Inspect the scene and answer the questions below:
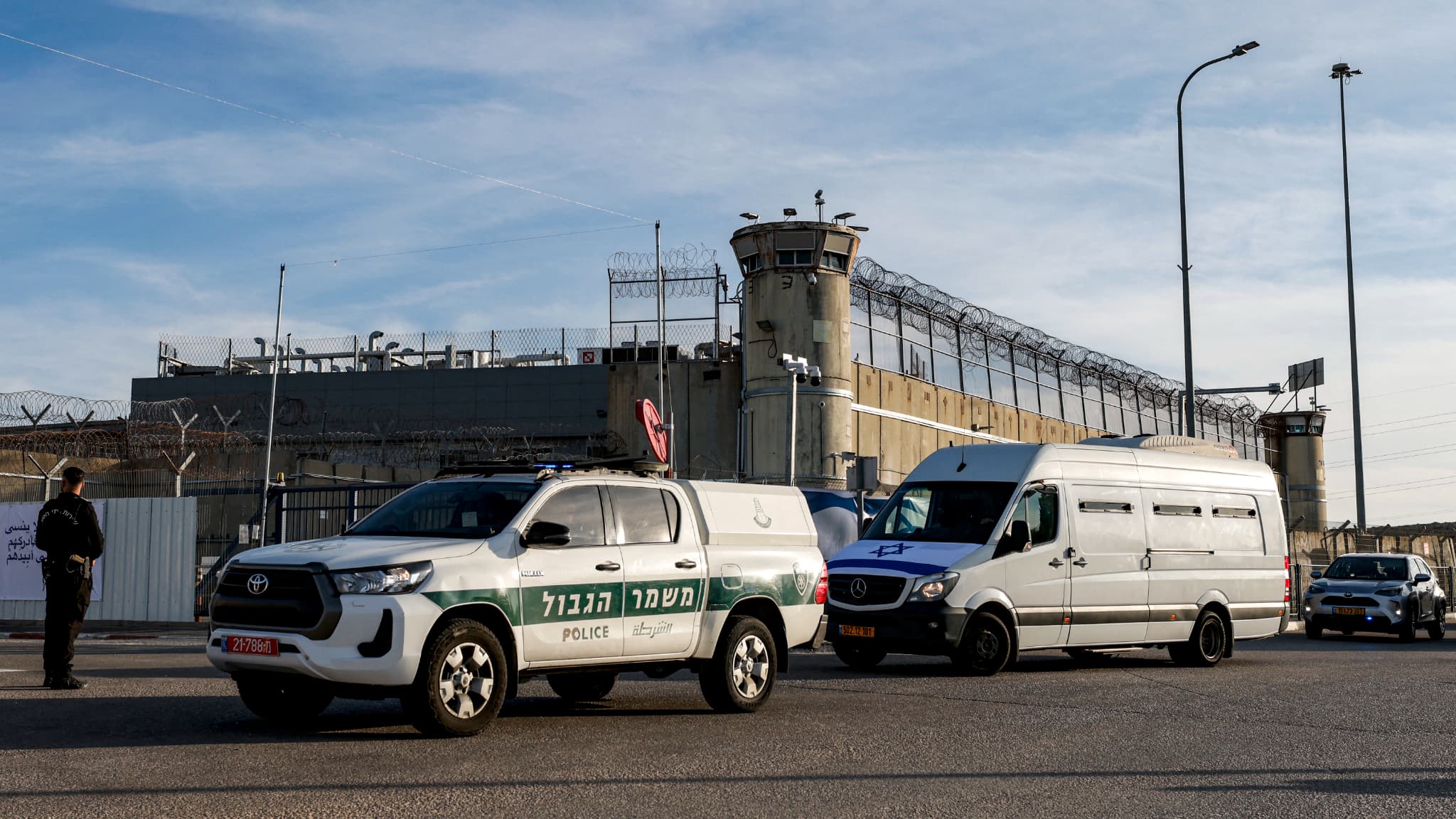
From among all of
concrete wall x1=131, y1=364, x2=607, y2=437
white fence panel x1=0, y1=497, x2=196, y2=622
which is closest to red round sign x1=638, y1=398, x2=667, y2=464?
white fence panel x1=0, y1=497, x2=196, y2=622

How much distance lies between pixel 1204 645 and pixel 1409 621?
10.0 m

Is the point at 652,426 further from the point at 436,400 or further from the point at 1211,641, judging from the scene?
the point at 436,400

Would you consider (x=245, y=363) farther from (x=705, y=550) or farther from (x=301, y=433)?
(x=705, y=550)

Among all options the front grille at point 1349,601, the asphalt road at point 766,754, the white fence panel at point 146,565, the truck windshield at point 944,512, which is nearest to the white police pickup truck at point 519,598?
the asphalt road at point 766,754

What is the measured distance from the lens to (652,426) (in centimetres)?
2942

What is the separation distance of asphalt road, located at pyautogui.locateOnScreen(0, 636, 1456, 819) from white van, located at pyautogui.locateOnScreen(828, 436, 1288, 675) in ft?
4.24

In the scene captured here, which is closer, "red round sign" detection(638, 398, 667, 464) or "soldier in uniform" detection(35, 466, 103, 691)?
"soldier in uniform" detection(35, 466, 103, 691)

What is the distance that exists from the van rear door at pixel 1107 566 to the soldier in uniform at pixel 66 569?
10114 mm

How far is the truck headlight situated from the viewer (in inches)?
358

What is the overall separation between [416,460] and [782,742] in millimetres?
42910

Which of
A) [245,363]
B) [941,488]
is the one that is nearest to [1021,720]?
[941,488]

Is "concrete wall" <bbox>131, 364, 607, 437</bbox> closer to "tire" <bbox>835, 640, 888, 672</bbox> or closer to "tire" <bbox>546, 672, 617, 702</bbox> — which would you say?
"tire" <bbox>835, 640, 888, 672</bbox>

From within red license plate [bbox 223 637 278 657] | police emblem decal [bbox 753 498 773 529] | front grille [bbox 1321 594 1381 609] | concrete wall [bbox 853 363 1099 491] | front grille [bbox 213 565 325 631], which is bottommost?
front grille [bbox 1321 594 1381 609]

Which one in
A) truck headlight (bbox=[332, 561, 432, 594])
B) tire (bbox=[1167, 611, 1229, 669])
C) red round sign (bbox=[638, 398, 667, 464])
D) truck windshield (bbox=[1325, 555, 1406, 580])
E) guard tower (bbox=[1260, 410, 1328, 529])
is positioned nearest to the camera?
truck headlight (bbox=[332, 561, 432, 594])
